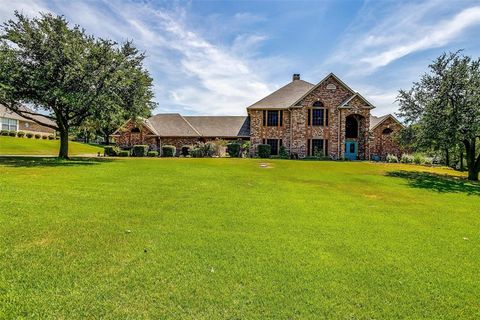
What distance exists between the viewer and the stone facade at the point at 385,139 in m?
37.4

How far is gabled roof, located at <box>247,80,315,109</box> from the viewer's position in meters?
37.0

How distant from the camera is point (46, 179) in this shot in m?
13.3

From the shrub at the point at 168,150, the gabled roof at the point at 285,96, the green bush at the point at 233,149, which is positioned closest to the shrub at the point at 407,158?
the gabled roof at the point at 285,96

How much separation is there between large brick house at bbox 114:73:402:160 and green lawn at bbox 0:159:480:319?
25078 mm

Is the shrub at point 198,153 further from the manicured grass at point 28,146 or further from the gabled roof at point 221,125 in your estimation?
the manicured grass at point 28,146

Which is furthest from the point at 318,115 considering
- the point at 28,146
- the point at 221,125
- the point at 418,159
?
the point at 28,146

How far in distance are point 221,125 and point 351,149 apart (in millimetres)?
17680

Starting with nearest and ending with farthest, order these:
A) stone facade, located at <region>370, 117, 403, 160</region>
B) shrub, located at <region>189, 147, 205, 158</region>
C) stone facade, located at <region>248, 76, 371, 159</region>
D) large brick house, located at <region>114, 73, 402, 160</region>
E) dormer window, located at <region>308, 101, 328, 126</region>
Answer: shrub, located at <region>189, 147, 205, 158</region>
stone facade, located at <region>248, 76, 371, 159</region>
large brick house, located at <region>114, 73, 402, 160</region>
dormer window, located at <region>308, 101, 328, 126</region>
stone facade, located at <region>370, 117, 403, 160</region>

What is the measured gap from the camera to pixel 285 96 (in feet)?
126

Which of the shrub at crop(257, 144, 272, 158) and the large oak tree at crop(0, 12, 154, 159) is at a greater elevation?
the large oak tree at crop(0, 12, 154, 159)

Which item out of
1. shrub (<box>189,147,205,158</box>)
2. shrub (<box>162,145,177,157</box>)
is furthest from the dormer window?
shrub (<box>162,145,177,157</box>)

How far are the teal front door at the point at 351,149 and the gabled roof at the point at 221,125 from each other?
12745 mm

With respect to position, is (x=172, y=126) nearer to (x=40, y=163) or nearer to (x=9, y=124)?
(x=40, y=163)

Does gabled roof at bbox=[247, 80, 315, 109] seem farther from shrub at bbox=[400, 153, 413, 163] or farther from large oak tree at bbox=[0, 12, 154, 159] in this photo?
large oak tree at bbox=[0, 12, 154, 159]
